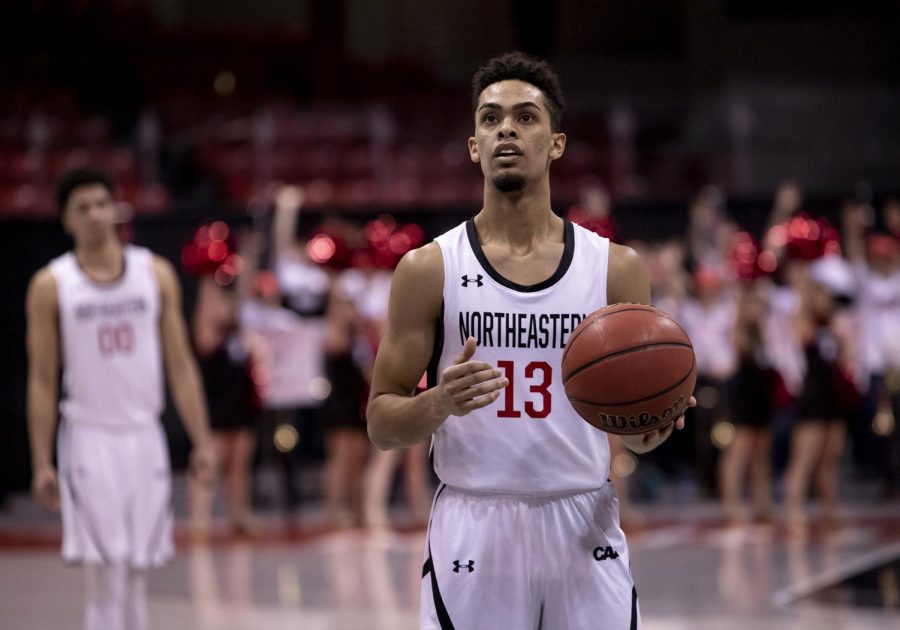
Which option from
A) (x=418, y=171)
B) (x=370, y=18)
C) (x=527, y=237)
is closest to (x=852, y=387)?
(x=418, y=171)

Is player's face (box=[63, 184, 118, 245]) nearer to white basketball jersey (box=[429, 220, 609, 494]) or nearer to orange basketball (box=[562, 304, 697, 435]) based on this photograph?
white basketball jersey (box=[429, 220, 609, 494])

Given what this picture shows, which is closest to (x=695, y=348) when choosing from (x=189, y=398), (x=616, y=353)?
(x=189, y=398)

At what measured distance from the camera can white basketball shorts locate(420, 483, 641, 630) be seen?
332 cm

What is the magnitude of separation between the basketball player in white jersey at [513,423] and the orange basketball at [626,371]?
12cm

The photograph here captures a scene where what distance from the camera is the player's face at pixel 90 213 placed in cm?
537

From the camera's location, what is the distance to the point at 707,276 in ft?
35.5

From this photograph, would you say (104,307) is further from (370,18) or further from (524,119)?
(370,18)

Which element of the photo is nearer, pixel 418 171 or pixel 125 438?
pixel 125 438

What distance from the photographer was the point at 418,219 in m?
12.8

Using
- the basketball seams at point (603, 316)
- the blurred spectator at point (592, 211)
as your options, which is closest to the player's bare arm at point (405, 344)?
the basketball seams at point (603, 316)

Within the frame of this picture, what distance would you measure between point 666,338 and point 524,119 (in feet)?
2.15

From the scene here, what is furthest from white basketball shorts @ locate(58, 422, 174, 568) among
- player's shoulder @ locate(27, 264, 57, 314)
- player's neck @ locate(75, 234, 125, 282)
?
player's neck @ locate(75, 234, 125, 282)

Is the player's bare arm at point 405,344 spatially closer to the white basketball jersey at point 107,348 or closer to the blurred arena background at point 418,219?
the white basketball jersey at point 107,348

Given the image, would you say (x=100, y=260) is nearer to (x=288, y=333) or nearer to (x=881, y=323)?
(x=288, y=333)
